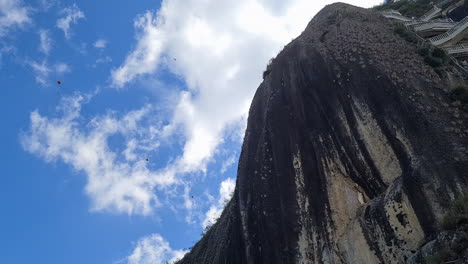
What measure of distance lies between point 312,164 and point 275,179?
1.88m

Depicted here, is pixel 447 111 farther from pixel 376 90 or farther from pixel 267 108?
pixel 267 108

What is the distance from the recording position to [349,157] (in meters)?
17.6

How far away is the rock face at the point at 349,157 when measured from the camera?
14.3 metres

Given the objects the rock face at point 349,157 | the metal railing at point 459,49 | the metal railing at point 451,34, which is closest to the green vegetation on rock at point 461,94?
the rock face at point 349,157

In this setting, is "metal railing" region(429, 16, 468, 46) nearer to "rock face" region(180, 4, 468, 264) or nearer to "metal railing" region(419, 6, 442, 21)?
"metal railing" region(419, 6, 442, 21)

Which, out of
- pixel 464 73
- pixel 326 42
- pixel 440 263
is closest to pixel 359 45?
pixel 326 42

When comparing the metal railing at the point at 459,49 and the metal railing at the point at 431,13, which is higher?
the metal railing at the point at 431,13

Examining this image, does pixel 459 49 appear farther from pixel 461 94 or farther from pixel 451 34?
pixel 461 94

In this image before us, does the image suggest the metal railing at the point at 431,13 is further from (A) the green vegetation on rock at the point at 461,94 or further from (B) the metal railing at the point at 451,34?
(A) the green vegetation on rock at the point at 461,94

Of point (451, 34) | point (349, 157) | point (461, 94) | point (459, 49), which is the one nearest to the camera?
point (461, 94)

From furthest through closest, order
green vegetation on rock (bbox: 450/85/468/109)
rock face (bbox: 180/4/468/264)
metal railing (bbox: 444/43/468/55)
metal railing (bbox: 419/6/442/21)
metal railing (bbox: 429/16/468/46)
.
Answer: metal railing (bbox: 419/6/442/21), metal railing (bbox: 429/16/468/46), metal railing (bbox: 444/43/468/55), green vegetation on rock (bbox: 450/85/468/109), rock face (bbox: 180/4/468/264)

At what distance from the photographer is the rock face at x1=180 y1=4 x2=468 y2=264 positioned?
1433cm

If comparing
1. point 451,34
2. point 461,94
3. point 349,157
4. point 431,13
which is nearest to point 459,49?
point 451,34

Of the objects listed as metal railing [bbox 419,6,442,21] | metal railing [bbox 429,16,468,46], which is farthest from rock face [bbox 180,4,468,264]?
metal railing [bbox 419,6,442,21]
